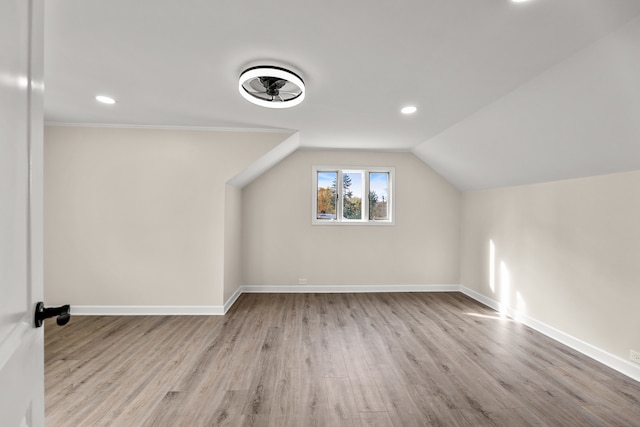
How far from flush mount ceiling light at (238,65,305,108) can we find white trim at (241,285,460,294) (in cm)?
320

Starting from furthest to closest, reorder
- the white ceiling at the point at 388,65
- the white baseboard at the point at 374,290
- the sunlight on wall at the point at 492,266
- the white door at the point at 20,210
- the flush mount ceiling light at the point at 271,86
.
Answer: the sunlight on wall at the point at 492,266
the white baseboard at the point at 374,290
the flush mount ceiling light at the point at 271,86
the white ceiling at the point at 388,65
the white door at the point at 20,210

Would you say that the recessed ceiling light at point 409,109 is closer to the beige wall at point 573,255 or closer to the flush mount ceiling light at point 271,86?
the flush mount ceiling light at point 271,86

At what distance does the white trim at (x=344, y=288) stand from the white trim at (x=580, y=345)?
0.95m

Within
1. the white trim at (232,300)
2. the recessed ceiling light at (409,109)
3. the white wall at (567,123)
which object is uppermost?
the recessed ceiling light at (409,109)

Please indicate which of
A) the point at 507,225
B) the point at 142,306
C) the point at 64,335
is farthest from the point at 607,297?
the point at 64,335

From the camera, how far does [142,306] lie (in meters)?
3.80

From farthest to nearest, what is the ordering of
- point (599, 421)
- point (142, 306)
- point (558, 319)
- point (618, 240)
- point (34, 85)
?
1. point (142, 306)
2. point (558, 319)
3. point (618, 240)
4. point (599, 421)
5. point (34, 85)

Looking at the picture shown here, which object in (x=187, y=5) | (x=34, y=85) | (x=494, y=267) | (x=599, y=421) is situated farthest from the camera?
(x=494, y=267)

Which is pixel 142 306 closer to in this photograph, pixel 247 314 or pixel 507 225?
pixel 247 314

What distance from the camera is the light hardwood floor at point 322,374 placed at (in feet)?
6.48

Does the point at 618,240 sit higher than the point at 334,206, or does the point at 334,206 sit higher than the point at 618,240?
the point at 334,206

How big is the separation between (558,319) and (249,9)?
154 inches

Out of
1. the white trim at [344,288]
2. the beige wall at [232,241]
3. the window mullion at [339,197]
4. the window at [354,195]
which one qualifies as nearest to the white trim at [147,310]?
the beige wall at [232,241]

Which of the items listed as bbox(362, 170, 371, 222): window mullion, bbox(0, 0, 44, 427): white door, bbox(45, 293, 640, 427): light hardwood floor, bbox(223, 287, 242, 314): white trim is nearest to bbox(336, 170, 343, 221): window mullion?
bbox(362, 170, 371, 222): window mullion
